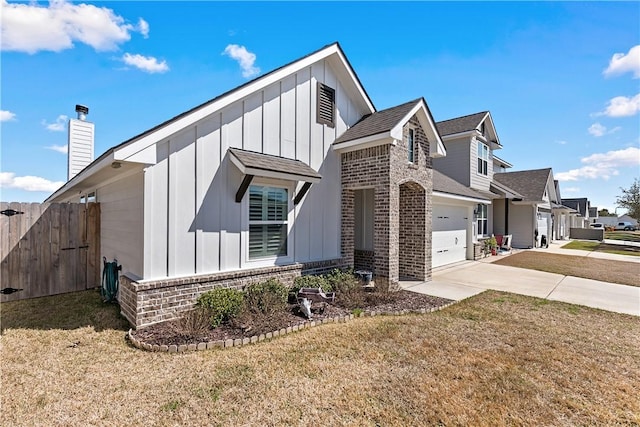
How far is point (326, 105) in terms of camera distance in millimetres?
8828

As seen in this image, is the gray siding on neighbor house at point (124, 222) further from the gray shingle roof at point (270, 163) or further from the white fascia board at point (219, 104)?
the gray shingle roof at point (270, 163)

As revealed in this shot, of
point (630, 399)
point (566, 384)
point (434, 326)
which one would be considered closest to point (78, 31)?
point (434, 326)

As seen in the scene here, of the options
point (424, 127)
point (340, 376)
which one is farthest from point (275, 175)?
point (424, 127)

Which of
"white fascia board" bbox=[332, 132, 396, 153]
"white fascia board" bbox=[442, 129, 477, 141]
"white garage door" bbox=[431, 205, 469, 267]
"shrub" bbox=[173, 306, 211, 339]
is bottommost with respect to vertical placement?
"shrub" bbox=[173, 306, 211, 339]

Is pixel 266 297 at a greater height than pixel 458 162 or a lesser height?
lesser

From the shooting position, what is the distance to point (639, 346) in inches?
201

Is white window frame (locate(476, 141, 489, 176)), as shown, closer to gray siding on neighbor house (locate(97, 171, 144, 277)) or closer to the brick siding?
the brick siding

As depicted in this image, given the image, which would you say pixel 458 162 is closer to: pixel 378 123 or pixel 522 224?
pixel 522 224

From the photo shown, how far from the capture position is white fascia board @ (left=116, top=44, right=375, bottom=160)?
→ 517 centimetres

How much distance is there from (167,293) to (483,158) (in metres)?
21.0

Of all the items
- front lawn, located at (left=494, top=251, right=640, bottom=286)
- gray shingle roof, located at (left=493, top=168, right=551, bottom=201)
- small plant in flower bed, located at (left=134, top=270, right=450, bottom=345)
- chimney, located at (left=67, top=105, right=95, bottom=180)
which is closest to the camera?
small plant in flower bed, located at (left=134, top=270, right=450, bottom=345)

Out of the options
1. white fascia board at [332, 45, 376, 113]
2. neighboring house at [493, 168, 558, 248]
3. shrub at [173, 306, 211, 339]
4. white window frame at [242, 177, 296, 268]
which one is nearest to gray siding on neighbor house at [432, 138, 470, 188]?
neighboring house at [493, 168, 558, 248]

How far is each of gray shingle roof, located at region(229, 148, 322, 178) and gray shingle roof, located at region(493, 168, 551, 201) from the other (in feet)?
66.9

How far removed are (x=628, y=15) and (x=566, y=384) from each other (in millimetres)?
11043
